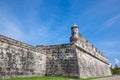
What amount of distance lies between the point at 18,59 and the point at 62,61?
436 centimetres

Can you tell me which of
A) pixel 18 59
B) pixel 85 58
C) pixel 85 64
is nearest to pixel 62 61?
pixel 85 64

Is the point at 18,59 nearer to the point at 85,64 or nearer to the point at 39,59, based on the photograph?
the point at 39,59

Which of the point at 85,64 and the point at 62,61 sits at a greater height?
the point at 62,61

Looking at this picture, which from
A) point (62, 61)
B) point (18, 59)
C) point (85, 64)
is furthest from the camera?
point (85, 64)

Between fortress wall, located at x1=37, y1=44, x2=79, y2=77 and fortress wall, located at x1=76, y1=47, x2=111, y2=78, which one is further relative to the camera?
fortress wall, located at x1=76, y1=47, x2=111, y2=78

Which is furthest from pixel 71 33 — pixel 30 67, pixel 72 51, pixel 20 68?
pixel 20 68

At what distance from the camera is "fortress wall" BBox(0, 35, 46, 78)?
845 cm

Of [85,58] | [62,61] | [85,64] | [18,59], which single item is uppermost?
[85,58]

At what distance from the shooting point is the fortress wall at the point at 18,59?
27.7ft

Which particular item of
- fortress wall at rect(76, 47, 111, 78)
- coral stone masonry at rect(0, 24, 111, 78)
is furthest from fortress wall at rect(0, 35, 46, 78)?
fortress wall at rect(76, 47, 111, 78)

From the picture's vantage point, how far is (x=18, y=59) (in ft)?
31.9

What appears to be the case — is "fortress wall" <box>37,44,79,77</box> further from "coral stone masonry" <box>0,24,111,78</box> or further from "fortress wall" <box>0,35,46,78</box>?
"fortress wall" <box>0,35,46,78</box>

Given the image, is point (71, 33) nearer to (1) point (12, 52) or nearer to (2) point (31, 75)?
(2) point (31, 75)

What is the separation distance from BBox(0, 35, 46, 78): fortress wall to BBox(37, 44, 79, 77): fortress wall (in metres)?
0.90
